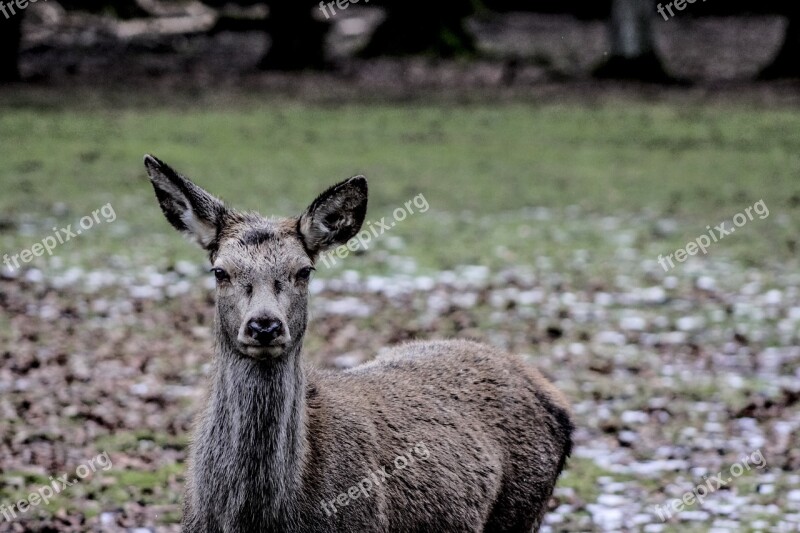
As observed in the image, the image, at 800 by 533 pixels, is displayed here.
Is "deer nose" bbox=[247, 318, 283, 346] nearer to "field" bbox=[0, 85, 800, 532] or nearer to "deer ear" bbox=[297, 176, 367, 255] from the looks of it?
"deer ear" bbox=[297, 176, 367, 255]

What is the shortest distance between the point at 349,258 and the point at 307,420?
33.2 feet

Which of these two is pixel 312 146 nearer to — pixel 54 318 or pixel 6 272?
pixel 6 272

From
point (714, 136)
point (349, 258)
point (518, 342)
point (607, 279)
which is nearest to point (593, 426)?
point (518, 342)

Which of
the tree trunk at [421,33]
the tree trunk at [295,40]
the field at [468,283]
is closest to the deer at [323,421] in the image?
the field at [468,283]

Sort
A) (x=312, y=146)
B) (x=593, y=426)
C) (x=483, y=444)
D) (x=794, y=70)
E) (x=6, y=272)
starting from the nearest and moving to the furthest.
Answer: (x=483, y=444), (x=593, y=426), (x=6, y=272), (x=312, y=146), (x=794, y=70)

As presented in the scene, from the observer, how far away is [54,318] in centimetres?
1218

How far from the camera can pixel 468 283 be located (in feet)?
46.8

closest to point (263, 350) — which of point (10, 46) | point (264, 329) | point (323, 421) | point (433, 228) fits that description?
point (264, 329)

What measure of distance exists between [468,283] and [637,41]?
64.2ft

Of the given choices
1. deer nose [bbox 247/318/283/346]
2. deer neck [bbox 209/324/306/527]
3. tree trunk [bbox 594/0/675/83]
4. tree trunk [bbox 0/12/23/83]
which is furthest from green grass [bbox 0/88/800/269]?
deer nose [bbox 247/318/283/346]

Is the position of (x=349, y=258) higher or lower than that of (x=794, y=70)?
higher

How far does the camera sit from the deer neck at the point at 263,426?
209 inches

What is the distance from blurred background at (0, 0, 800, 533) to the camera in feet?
28.8

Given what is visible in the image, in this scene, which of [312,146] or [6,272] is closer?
[6,272]
